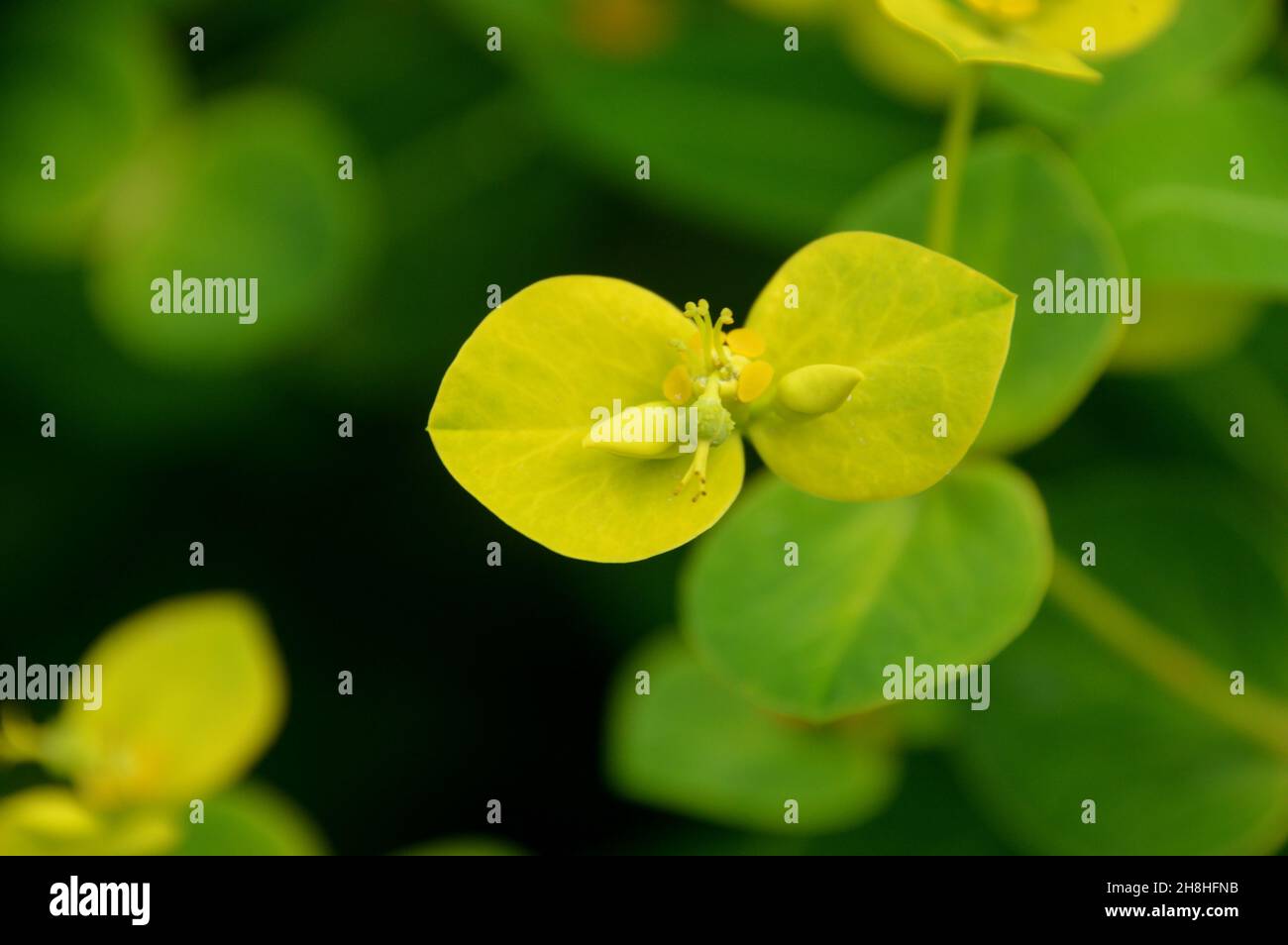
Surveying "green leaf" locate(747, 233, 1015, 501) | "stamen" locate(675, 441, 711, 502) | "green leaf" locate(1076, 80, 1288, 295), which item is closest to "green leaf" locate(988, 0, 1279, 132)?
"green leaf" locate(1076, 80, 1288, 295)

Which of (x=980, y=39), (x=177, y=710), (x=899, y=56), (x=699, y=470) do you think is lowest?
(x=177, y=710)

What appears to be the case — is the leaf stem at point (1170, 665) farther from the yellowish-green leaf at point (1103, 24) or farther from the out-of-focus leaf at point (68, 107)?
the out-of-focus leaf at point (68, 107)

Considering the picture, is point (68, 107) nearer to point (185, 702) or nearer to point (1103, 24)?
point (185, 702)

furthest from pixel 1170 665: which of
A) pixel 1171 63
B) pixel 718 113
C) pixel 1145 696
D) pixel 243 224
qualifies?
pixel 243 224

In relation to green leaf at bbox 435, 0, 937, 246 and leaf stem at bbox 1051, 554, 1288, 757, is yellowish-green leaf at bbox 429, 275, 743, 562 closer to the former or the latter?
leaf stem at bbox 1051, 554, 1288, 757
